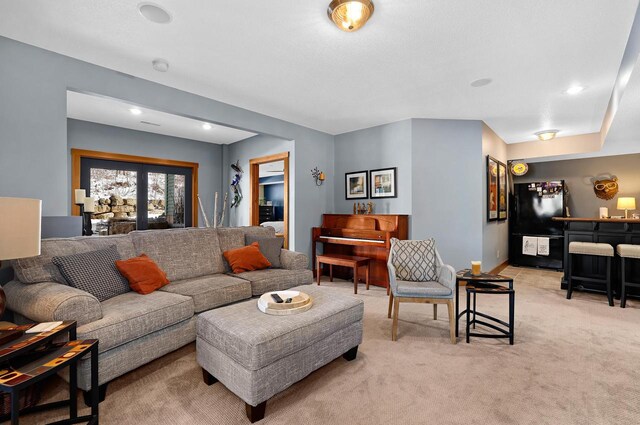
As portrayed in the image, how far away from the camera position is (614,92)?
3518 millimetres

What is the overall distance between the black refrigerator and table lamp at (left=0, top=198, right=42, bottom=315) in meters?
7.11

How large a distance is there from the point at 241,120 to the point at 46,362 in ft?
11.2

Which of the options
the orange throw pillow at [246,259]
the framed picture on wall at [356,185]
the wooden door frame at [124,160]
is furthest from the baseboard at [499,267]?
the wooden door frame at [124,160]

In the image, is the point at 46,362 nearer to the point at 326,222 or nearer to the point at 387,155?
the point at 326,222

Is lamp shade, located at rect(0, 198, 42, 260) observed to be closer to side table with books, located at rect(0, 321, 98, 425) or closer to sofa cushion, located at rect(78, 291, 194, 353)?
side table with books, located at rect(0, 321, 98, 425)

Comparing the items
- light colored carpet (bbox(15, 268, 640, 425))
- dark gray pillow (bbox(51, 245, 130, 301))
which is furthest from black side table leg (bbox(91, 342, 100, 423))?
dark gray pillow (bbox(51, 245, 130, 301))

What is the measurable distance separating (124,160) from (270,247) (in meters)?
3.49

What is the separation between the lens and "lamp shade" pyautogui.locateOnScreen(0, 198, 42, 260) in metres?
1.62

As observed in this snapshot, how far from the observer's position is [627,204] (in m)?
5.37

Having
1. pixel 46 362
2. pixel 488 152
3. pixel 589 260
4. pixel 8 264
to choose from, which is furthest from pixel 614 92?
pixel 8 264

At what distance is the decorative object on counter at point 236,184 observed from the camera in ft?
20.8

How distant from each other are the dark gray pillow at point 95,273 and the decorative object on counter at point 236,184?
3811 millimetres

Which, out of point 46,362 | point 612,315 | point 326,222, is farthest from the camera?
point 326,222


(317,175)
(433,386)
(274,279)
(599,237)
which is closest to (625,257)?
(599,237)
